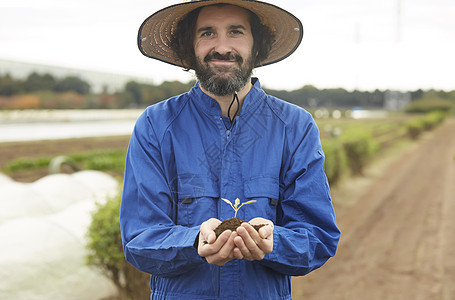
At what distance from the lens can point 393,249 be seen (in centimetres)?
794

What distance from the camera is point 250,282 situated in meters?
1.77

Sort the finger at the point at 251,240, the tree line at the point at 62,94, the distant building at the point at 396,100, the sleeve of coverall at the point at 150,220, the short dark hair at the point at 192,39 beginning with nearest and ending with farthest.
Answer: the finger at the point at 251,240 < the sleeve of coverall at the point at 150,220 < the short dark hair at the point at 192,39 < the tree line at the point at 62,94 < the distant building at the point at 396,100

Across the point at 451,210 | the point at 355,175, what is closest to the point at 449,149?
the point at 355,175

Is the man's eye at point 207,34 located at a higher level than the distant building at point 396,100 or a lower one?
higher

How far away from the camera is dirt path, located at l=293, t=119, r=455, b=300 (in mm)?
6281

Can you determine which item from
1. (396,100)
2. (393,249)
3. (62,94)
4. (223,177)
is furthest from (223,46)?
(396,100)

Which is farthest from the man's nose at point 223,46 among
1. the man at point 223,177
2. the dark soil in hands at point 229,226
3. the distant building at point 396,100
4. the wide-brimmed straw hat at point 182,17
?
the distant building at point 396,100

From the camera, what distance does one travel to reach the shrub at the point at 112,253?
471 centimetres

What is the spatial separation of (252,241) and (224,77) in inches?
27.3

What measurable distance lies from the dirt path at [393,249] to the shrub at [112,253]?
7.46 ft

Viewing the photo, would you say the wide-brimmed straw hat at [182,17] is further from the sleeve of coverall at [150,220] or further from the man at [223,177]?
the sleeve of coverall at [150,220]

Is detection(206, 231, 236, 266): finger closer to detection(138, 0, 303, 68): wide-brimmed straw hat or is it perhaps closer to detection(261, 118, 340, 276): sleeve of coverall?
detection(261, 118, 340, 276): sleeve of coverall

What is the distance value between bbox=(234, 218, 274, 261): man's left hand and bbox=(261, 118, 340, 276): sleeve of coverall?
0.10 metres

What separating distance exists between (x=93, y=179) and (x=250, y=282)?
766 centimetres
